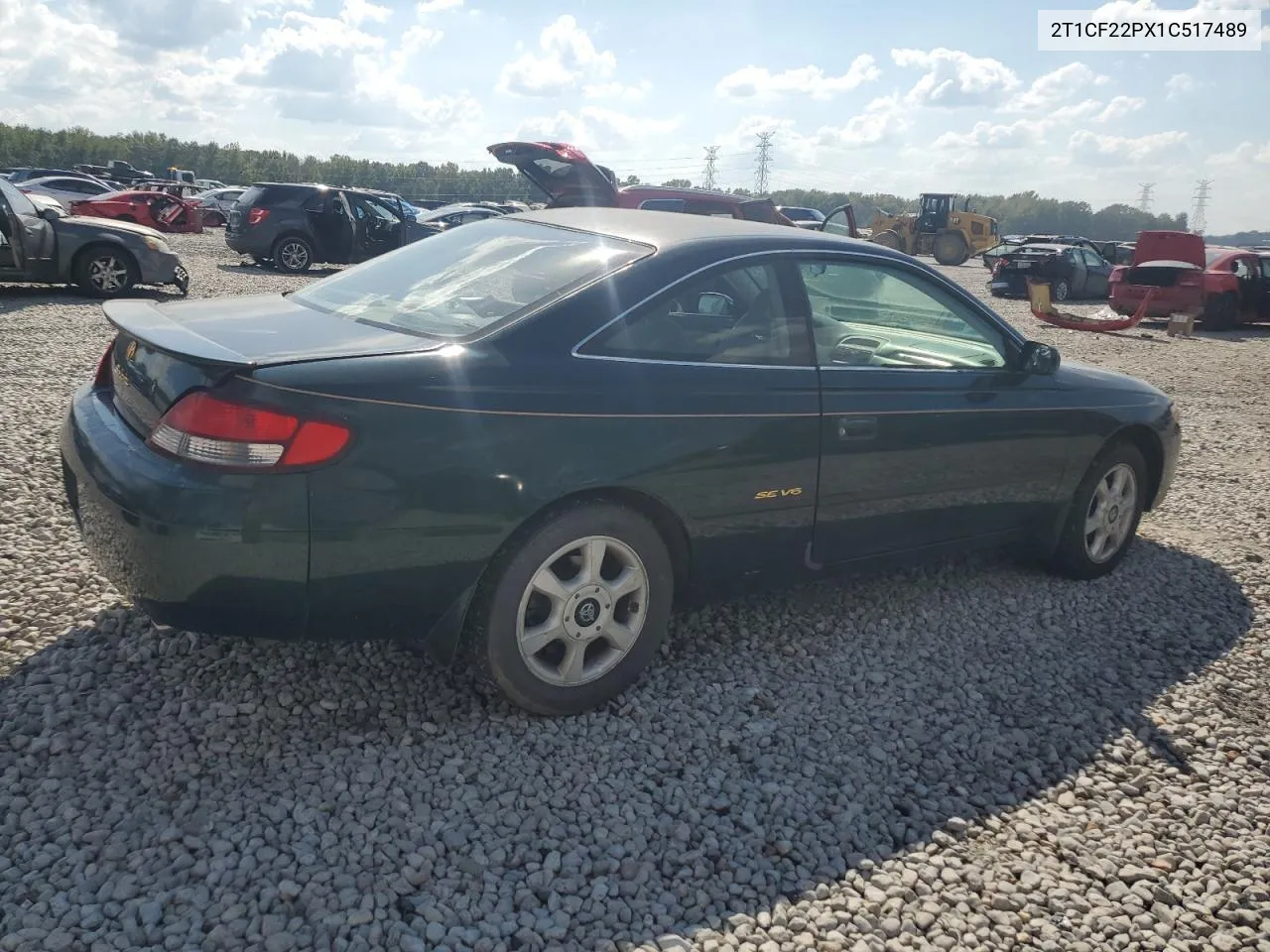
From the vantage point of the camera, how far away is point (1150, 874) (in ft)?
8.87

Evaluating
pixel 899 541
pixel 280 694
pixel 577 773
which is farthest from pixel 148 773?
pixel 899 541

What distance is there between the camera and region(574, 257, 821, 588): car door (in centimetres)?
316

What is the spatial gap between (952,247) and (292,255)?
80.4 ft

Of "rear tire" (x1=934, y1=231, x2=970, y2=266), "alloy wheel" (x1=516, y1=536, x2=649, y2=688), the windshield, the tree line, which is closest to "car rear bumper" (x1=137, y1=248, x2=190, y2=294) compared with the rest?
"alloy wheel" (x1=516, y1=536, x2=649, y2=688)

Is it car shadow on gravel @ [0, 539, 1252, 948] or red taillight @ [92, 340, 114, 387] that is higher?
red taillight @ [92, 340, 114, 387]

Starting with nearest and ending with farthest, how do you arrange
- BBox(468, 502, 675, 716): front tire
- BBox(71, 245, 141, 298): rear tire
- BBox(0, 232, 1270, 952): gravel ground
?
BBox(0, 232, 1270, 952): gravel ground → BBox(468, 502, 675, 716): front tire → BBox(71, 245, 141, 298): rear tire

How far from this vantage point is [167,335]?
2957 millimetres

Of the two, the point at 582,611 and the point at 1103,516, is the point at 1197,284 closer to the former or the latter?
the point at 1103,516

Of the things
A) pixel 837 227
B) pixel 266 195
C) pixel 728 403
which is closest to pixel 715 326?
pixel 728 403

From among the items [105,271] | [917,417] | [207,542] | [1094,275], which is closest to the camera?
[207,542]

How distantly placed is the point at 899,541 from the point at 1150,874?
1.52 metres

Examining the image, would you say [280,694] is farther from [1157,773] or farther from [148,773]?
[1157,773]

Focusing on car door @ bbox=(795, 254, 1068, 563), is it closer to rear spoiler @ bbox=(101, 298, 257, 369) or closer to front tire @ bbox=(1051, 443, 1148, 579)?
front tire @ bbox=(1051, 443, 1148, 579)

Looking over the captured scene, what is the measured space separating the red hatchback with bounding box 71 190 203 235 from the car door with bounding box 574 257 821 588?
78.7 ft
